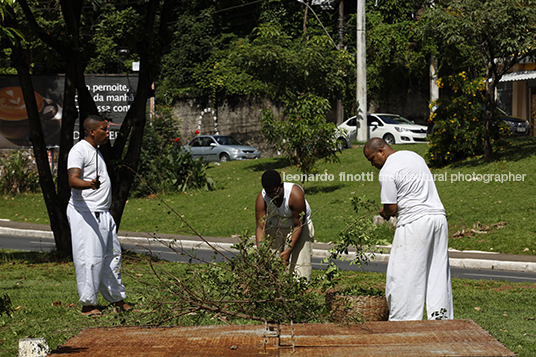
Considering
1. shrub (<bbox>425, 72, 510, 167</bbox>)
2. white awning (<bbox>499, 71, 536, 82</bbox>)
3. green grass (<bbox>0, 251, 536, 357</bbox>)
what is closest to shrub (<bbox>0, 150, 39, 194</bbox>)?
green grass (<bbox>0, 251, 536, 357</bbox>)

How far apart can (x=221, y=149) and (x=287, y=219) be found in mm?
26542

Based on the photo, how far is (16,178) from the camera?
24.9 meters

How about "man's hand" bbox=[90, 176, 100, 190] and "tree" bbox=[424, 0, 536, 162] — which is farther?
"tree" bbox=[424, 0, 536, 162]

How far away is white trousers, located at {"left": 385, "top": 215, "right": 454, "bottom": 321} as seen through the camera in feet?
17.0

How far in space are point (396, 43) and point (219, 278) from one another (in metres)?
32.4

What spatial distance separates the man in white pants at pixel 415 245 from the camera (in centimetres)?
521

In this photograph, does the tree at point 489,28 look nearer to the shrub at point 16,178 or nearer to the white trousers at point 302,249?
the white trousers at point 302,249

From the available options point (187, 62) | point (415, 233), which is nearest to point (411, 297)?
point (415, 233)

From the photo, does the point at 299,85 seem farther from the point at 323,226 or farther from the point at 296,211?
the point at 296,211

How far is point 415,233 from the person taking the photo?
5.24m

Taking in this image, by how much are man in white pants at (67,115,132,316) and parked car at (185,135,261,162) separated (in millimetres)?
25538

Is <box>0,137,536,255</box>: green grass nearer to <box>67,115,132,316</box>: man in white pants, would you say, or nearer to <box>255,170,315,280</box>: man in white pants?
<box>67,115,132,316</box>: man in white pants

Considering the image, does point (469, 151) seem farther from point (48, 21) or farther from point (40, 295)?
point (48, 21)

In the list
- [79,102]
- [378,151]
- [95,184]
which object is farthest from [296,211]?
[79,102]
